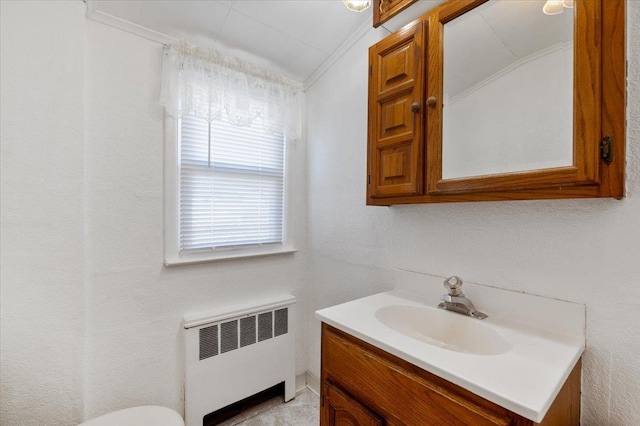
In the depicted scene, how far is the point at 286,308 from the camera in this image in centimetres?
189

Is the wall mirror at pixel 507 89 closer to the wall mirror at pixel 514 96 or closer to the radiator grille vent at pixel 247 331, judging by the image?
the wall mirror at pixel 514 96

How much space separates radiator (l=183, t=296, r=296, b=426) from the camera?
1.55 meters

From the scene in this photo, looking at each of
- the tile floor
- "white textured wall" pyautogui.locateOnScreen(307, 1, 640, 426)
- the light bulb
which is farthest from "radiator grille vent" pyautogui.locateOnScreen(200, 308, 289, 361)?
the light bulb

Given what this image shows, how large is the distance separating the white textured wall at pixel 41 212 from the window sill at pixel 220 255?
40 centimetres

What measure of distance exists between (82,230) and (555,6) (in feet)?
6.49

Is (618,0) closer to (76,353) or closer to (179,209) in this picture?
(179,209)

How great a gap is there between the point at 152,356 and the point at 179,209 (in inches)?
31.2

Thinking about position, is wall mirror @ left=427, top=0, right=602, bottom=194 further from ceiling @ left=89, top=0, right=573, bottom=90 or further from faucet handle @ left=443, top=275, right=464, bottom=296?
faucet handle @ left=443, top=275, right=464, bottom=296

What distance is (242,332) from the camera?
67.3 inches

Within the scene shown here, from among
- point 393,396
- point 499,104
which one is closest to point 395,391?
point 393,396

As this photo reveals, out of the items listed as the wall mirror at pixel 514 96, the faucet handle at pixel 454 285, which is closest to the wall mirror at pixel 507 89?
the wall mirror at pixel 514 96

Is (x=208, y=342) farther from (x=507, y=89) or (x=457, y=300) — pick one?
(x=507, y=89)

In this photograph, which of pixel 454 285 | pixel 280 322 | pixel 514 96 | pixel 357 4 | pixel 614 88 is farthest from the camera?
pixel 280 322

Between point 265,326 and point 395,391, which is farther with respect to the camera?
point 265,326
